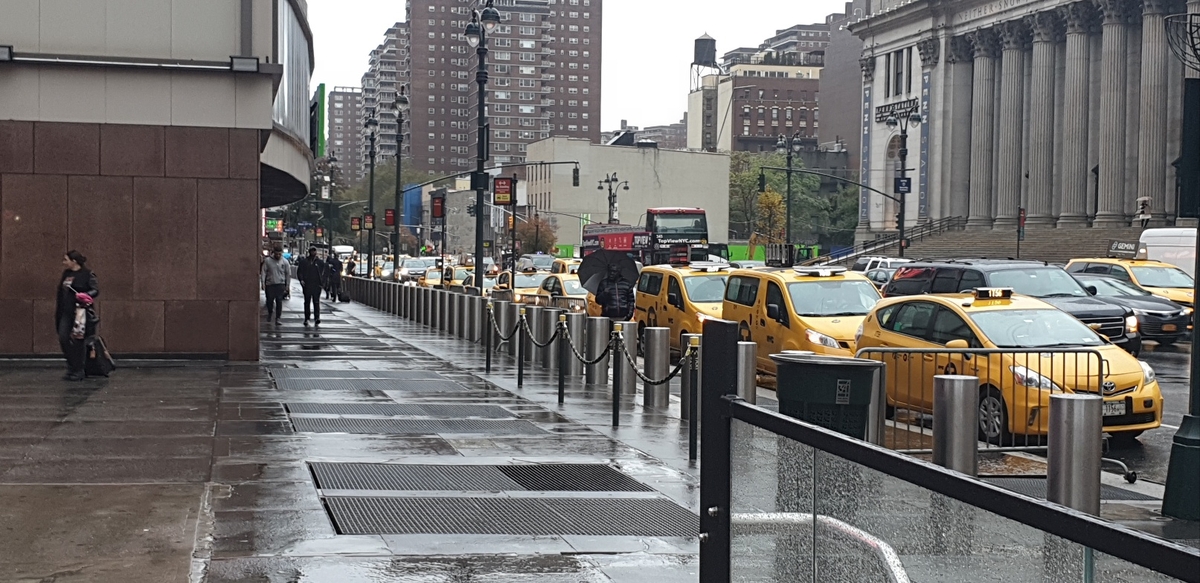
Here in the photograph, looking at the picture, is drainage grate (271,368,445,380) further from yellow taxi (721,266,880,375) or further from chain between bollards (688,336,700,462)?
chain between bollards (688,336,700,462)

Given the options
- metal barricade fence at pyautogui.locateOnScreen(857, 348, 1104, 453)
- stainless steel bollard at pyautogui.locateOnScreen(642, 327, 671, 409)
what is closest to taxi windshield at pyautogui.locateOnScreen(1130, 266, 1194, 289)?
stainless steel bollard at pyautogui.locateOnScreen(642, 327, 671, 409)

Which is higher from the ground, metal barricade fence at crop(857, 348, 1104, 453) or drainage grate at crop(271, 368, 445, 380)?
metal barricade fence at crop(857, 348, 1104, 453)

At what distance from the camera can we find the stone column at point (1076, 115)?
74.2 meters

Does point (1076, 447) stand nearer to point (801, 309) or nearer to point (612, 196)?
point (801, 309)

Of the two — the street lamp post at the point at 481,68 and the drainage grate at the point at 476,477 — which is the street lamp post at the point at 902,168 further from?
the drainage grate at the point at 476,477

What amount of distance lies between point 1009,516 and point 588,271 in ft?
73.4

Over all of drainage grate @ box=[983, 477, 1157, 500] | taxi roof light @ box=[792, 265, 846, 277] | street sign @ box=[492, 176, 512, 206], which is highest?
street sign @ box=[492, 176, 512, 206]

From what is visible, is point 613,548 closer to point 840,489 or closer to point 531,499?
point 531,499

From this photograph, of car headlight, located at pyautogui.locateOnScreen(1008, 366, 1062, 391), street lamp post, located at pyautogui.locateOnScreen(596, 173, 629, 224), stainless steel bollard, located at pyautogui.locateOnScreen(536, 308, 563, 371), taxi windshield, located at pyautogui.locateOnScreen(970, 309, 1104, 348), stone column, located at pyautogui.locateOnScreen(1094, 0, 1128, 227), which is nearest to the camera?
car headlight, located at pyautogui.locateOnScreen(1008, 366, 1062, 391)

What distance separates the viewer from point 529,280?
38.8 meters

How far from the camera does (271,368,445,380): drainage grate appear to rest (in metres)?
18.9

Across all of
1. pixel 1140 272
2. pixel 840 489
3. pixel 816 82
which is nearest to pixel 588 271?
pixel 1140 272

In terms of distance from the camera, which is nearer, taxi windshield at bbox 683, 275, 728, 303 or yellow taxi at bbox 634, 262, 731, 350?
yellow taxi at bbox 634, 262, 731, 350

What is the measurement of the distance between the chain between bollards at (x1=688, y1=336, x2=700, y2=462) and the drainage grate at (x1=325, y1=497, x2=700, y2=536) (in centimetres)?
195
